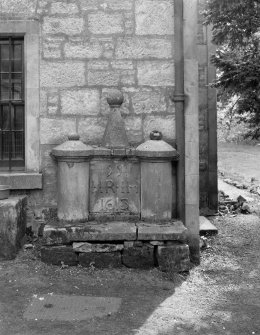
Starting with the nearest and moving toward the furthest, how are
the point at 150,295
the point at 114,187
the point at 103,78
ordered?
the point at 150,295, the point at 114,187, the point at 103,78

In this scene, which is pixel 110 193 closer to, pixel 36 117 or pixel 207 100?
pixel 36 117

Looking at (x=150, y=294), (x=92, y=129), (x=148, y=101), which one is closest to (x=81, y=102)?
(x=92, y=129)

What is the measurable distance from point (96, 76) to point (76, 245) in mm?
2209

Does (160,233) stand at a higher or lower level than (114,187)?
lower

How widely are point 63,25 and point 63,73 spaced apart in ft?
2.03

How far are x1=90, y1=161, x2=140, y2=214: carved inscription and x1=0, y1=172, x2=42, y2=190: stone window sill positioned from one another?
2.44 feet

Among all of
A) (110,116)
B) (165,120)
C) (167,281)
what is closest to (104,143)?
(110,116)

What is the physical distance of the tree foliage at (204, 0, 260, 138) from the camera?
7609mm

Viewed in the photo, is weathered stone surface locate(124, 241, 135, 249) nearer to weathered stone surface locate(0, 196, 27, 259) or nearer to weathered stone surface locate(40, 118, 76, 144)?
weathered stone surface locate(0, 196, 27, 259)

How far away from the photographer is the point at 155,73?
627 cm

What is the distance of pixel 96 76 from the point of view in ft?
20.5

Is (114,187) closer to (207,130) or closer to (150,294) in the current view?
(150,294)

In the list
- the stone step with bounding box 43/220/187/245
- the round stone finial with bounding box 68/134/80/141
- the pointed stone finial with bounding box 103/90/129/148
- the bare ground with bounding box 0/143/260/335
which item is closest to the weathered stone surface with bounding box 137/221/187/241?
A: the stone step with bounding box 43/220/187/245

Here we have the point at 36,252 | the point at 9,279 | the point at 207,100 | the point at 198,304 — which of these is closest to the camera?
the point at 198,304
